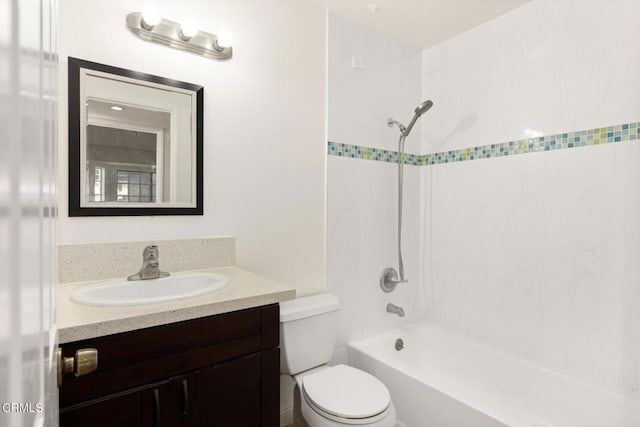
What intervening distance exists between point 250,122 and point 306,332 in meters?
1.15

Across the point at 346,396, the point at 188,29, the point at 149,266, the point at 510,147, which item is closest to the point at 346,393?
the point at 346,396

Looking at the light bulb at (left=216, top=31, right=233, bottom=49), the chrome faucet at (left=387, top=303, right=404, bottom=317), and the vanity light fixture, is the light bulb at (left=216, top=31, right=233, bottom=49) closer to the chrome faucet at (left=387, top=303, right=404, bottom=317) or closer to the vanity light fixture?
the vanity light fixture

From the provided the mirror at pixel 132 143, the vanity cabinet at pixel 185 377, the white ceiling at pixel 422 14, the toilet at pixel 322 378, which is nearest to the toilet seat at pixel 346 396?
the toilet at pixel 322 378

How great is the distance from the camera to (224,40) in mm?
1718

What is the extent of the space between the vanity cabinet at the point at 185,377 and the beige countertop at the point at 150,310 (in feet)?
0.09

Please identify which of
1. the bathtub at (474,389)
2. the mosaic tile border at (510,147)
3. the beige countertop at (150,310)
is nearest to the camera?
the beige countertop at (150,310)

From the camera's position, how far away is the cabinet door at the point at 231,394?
1.18 meters

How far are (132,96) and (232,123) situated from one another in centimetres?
47

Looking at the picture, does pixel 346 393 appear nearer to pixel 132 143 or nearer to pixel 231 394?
pixel 231 394

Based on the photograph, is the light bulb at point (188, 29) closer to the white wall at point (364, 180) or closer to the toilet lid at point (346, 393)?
the white wall at point (364, 180)

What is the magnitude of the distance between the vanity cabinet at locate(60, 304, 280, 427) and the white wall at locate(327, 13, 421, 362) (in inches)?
36.3

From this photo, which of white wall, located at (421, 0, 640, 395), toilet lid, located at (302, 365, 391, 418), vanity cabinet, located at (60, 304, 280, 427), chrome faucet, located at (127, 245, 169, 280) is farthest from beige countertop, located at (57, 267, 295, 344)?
white wall, located at (421, 0, 640, 395)

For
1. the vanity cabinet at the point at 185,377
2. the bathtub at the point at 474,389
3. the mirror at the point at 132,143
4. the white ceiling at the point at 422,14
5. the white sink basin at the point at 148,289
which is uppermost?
the white ceiling at the point at 422,14

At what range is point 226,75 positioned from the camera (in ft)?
5.84
